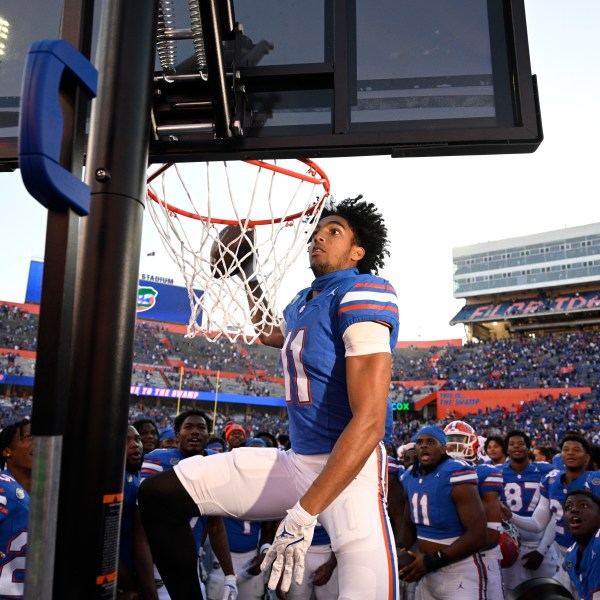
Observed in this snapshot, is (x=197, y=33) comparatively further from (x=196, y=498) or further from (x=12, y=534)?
(x=12, y=534)

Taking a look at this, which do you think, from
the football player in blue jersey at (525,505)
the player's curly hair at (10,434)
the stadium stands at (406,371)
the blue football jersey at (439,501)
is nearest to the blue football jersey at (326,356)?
the player's curly hair at (10,434)

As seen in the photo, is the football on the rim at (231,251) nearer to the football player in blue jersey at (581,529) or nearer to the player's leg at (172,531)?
the player's leg at (172,531)

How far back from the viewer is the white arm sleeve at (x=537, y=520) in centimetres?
759

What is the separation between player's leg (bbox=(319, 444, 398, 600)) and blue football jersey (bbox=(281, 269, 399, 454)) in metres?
0.24

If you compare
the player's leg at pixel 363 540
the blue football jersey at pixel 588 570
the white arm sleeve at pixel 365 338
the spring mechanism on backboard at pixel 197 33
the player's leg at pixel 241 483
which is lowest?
the blue football jersey at pixel 588 570

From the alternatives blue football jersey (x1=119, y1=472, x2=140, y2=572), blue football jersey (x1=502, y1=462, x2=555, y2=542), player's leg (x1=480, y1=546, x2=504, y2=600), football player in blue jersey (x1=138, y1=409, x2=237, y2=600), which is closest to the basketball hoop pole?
blue football jersey (x1=119, y1=472, x2=140, y2=572)

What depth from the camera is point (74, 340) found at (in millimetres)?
1758

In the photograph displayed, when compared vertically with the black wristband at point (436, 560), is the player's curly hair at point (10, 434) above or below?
above

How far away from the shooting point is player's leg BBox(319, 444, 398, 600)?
2299 millimetres

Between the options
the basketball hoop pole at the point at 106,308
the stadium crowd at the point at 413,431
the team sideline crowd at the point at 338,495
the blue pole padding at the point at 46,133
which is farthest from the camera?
the stadium crowd at the point at 413,431

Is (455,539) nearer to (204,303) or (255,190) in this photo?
(204,303)

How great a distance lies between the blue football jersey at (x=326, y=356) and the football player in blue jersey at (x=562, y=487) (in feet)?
16.5

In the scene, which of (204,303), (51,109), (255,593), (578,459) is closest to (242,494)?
(51,109)

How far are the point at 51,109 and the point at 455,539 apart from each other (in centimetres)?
533
